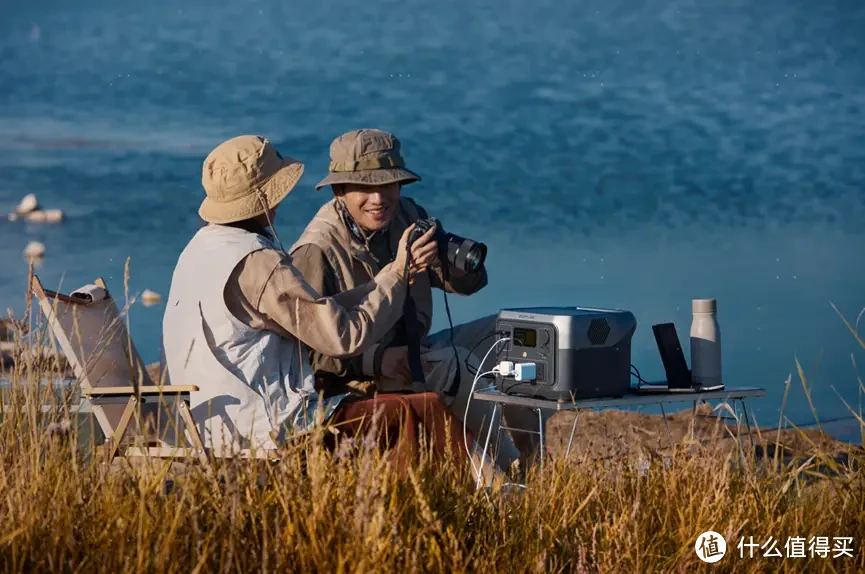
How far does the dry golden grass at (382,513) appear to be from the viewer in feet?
8.41

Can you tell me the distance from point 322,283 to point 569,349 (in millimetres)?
952

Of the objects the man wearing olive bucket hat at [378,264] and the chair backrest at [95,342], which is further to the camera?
the man wearing olive bucket hat at [378,264]

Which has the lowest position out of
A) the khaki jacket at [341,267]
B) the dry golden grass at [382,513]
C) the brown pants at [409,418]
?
the dry golden grass at [382,513]

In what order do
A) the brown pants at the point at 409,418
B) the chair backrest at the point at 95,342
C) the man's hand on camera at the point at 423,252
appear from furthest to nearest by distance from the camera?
1. the chair backrest at the point at 95,342
2. the man's hand on camera at the point at 423,252
3. the brown pants at the point at 409,418

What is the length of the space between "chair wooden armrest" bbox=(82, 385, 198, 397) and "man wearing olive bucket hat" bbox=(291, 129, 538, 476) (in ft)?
2.44

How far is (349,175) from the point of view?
4574 mm

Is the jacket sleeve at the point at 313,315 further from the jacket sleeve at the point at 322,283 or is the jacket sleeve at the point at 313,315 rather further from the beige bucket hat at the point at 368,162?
the beige bucket hat at the point at 368,162

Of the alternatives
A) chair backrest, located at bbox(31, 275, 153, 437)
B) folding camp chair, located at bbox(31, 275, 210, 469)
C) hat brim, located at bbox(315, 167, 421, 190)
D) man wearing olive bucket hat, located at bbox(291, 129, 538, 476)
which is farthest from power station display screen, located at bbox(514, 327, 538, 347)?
chair backrest, located at bbox(31, 275, 153, 437)

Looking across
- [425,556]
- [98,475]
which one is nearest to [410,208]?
[98,475]

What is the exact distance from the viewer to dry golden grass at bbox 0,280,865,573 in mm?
2562

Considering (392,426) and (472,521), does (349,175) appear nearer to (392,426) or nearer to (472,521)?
(392,426)

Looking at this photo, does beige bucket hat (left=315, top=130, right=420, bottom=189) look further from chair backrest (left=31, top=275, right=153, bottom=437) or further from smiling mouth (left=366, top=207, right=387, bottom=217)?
chair backrest (left=31, top=275, right=153, bottom=437)

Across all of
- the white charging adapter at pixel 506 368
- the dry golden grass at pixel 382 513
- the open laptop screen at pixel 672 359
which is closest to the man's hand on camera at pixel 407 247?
the white charging adapter at pixel 506 368

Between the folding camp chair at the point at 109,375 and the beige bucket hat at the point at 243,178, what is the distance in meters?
0.45
